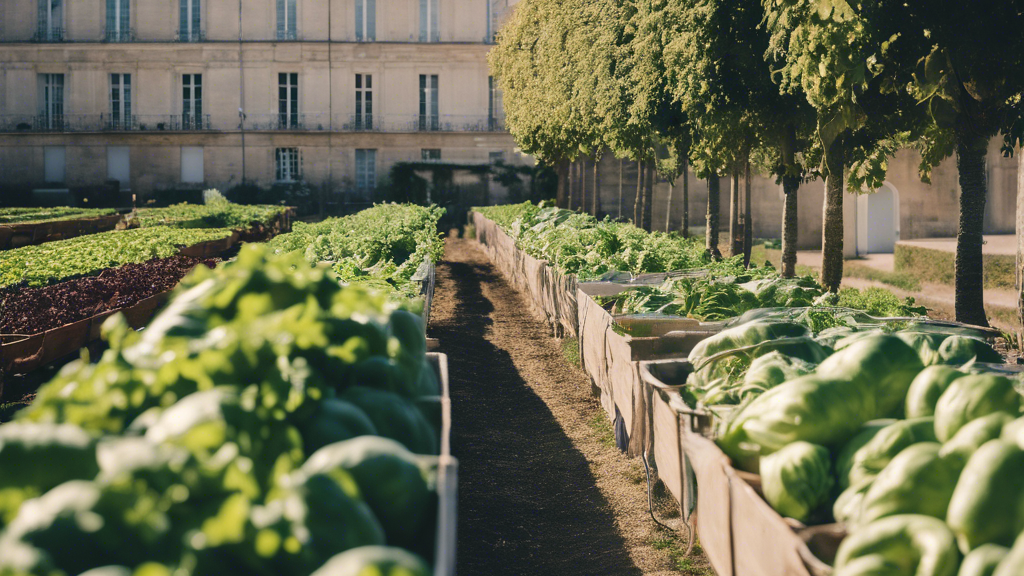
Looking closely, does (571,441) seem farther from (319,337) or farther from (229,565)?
(229,565)

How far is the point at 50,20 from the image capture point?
56.1 meters

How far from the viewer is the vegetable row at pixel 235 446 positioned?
1890 mm

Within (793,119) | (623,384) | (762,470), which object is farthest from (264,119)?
Result: (762,470)

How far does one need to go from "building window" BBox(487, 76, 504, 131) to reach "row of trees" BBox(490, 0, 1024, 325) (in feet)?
125

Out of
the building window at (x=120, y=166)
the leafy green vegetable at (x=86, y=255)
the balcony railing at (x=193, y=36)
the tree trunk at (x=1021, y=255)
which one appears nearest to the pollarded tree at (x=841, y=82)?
the tree trunk at (x=1021, y=255)

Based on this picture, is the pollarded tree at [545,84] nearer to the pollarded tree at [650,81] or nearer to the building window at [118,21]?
the pollarded tree at [650,81]

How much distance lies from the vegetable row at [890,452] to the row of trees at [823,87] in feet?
15.1

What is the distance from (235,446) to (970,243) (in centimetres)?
893

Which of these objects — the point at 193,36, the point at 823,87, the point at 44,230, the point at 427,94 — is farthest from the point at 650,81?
the point at 193,36

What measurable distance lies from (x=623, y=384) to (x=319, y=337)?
192 inches

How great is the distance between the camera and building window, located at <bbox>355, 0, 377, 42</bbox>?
56541mm

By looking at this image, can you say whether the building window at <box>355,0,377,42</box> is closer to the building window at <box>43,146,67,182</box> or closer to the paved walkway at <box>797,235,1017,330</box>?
the building window at <box>43,146,67,182</box>

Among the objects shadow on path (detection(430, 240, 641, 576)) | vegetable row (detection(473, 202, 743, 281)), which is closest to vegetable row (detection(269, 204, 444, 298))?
shadow on path (detection(430, 240, 641, 576))

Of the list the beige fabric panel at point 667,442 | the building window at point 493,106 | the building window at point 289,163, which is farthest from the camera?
the building window at point 493,106
